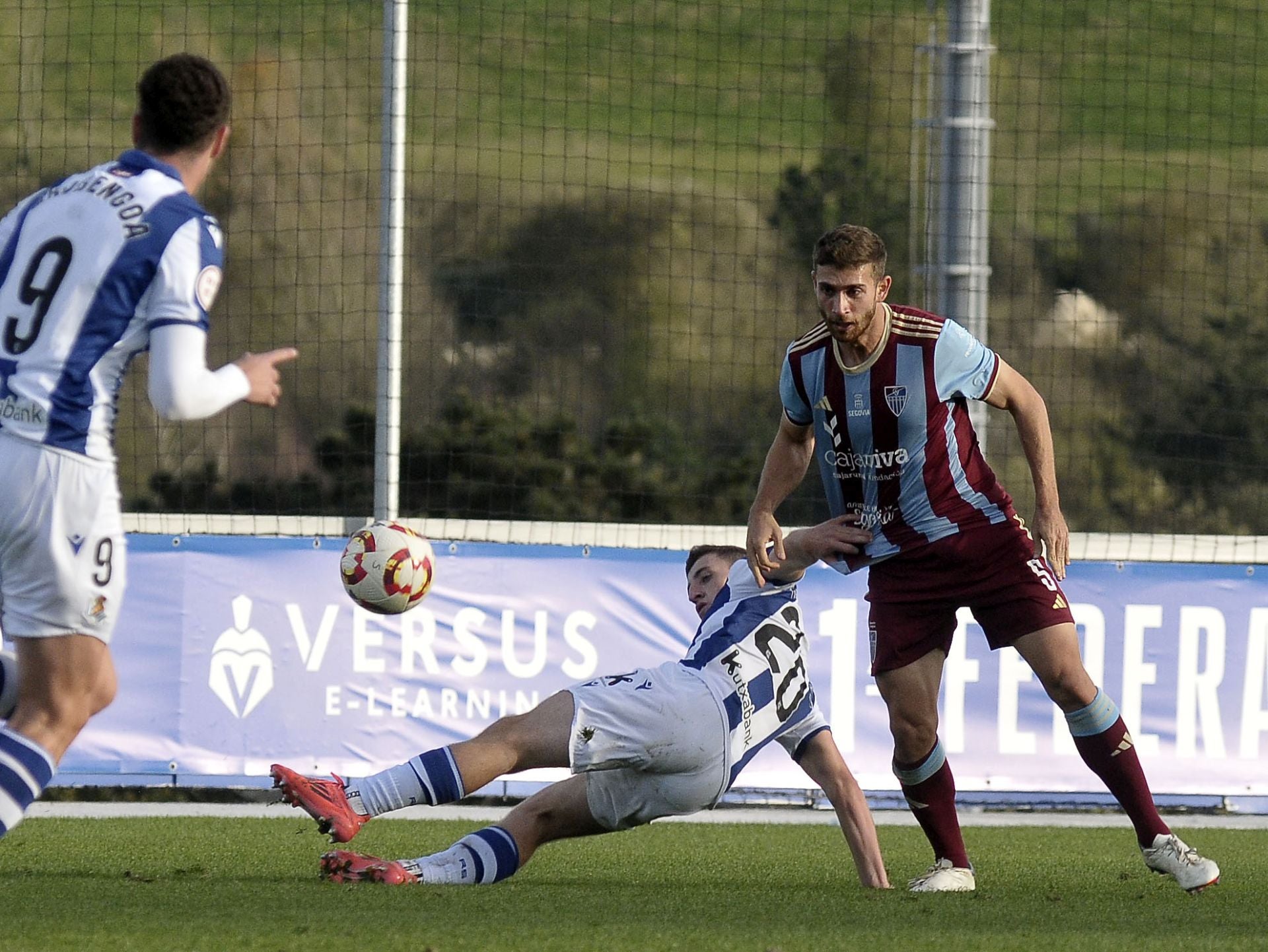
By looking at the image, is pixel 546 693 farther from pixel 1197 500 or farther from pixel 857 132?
pixel 857 132

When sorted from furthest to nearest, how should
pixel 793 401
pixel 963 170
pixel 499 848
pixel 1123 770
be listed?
1. pixel 963 170
2. pixel 793 401
3. pixel 1123 770
4. pixel 499 848

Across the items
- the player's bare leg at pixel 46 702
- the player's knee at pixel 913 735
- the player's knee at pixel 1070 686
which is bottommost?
the player's knee at pixel 913 735

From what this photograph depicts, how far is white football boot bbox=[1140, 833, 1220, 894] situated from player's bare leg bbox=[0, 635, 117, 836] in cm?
346

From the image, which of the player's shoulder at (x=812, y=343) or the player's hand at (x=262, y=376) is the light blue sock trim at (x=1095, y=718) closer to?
the player's shoulder at (x=812, y=343)

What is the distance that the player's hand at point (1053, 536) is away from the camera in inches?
238

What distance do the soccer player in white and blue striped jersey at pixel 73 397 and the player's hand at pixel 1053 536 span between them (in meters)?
2.73

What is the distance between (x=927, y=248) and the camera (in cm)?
1134

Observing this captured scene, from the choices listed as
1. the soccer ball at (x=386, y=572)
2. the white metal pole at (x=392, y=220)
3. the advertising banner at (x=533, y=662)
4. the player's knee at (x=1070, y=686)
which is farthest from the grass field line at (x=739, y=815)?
the player's knee at (x=1070, y=686)

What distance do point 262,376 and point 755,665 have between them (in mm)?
2034

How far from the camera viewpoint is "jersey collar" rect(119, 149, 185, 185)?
455cm

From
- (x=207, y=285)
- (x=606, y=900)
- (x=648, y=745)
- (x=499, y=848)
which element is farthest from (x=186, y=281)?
(x=606, y=900)

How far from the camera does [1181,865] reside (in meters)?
5.98

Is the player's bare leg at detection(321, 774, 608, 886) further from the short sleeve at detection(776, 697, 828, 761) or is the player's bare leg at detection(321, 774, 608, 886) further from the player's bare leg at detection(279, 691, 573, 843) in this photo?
the short sleeve at detection(776, 697, 828, 761)

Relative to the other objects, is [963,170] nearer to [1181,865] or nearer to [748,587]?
[748,587]
